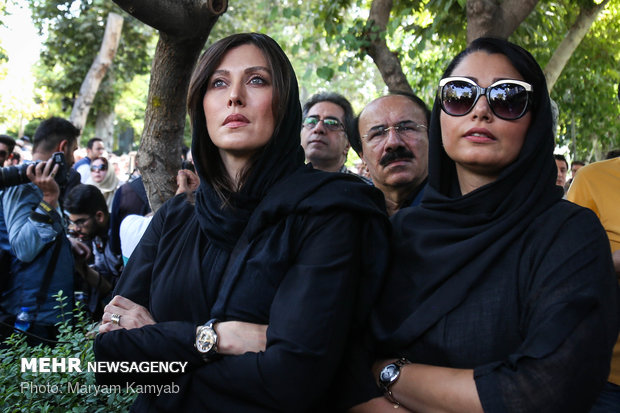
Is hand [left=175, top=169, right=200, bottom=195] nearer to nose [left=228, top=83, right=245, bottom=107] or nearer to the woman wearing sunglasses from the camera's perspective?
nose [left=228, top=83, right=245, bottom=107]

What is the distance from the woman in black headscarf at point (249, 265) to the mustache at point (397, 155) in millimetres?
1364

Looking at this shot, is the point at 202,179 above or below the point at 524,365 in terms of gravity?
above

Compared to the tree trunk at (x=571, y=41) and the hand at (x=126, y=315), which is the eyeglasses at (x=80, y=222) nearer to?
the hand at (x=126, y=315)

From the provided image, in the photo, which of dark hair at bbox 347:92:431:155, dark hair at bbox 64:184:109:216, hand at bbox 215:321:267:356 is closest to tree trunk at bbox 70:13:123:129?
dark hair at bbox 64:184:109:216

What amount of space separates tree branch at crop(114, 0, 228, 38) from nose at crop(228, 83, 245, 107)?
1126mm

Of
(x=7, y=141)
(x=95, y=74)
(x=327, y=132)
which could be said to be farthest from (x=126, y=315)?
(x=95, y=74)

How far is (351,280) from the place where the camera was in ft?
6.50

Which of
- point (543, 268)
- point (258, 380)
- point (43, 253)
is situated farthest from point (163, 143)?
point (543, 268)

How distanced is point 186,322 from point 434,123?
1185 millimetres

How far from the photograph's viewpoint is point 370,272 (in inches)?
82.4

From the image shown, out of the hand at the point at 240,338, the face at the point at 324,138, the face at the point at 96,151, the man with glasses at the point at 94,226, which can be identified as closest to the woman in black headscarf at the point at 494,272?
the hand at the point at 240,338

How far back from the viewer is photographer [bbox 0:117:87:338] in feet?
13.5

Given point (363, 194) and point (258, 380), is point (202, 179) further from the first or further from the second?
point (258, 380)

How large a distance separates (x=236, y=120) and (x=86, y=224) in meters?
3.21
